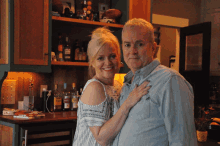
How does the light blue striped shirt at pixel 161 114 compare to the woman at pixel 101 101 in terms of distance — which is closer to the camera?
the light blue striped shirt at pixel 161 114

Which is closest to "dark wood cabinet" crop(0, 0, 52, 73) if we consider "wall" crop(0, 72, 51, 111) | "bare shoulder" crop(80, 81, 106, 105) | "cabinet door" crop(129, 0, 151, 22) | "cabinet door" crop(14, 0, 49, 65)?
"cabinet door" crop(14, 0, 49, 65)

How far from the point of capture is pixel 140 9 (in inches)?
133

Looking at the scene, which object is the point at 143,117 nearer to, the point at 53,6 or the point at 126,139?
the point at 126,139

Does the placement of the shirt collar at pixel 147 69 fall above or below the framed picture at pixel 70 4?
below

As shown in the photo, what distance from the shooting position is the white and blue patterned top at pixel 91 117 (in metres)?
1.40

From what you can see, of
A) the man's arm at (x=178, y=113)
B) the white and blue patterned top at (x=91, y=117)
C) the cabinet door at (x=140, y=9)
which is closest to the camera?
the man's arm at (x=178, y=113)

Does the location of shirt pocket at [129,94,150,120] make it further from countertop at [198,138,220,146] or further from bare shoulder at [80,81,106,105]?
countertop at [198,138,220,146]

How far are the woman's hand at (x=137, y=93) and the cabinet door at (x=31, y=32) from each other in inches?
67.0

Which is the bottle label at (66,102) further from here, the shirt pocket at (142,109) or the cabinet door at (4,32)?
the shirt pocket at (142,109)

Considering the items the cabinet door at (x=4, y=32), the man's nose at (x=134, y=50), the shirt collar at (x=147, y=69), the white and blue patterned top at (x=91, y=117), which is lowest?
the white and blue patterned top at (x=91, y=117)

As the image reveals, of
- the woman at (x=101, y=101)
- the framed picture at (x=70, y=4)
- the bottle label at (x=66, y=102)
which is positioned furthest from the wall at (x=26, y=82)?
the woman at (x=101, y=101)

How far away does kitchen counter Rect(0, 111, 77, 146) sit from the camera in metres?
2.31

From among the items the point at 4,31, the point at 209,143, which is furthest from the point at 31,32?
the point at 209,143

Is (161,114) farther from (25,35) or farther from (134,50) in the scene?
(25,35)
